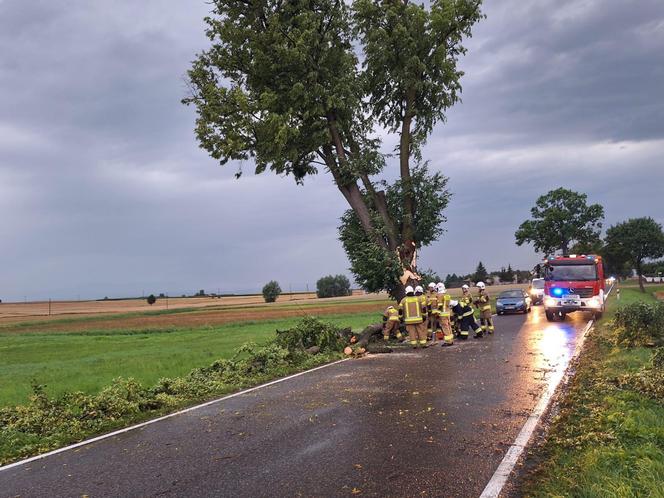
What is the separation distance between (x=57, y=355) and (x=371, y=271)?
45.5 feet

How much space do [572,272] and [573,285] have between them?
717mm

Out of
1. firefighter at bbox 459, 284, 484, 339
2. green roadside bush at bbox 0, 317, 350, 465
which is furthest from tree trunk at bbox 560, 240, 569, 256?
green roadside bush at bbox 0, 317, 350, 465

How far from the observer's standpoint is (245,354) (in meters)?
15.3

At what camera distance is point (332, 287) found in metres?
116

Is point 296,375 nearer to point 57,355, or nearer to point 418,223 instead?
point 418,223

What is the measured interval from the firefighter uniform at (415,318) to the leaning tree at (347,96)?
14.5 feet

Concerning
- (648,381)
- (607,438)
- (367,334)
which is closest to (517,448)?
(607,438)

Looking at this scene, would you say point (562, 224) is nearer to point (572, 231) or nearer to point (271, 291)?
point (572, 231)

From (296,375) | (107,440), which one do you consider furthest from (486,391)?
(107,440)

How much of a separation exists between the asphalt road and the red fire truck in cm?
1285

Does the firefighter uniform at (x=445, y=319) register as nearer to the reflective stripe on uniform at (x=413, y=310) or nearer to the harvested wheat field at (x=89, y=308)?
the reflective stripe on uniform at (x=413, y=310)

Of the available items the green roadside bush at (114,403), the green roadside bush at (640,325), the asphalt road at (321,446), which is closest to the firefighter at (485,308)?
the green roadside bush at (640,325)

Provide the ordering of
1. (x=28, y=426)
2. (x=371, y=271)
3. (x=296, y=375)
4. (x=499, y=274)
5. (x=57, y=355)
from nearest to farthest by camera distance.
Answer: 1. (x=28, y=426)
2. (x=296, y=375)
3. (x=371, y=271)
4. (x=57, y=355)
5. (x=499, y=274)

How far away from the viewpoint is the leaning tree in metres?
18.5
